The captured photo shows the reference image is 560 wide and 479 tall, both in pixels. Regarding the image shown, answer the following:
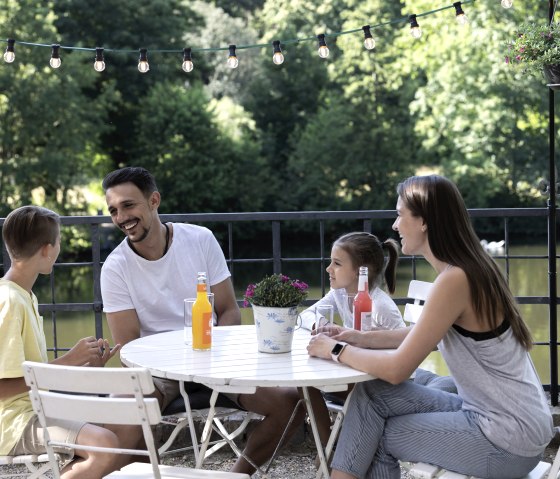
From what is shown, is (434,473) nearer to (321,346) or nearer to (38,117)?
(321,346)

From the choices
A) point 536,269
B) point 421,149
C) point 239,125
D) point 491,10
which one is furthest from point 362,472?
point 239,125

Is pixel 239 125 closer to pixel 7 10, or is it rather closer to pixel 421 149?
pixel 421 149

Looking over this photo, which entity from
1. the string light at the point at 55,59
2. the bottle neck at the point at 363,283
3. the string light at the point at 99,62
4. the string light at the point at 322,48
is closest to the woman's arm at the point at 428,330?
the bottle neck at the point at 363,283

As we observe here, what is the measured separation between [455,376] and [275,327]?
20.9 inches

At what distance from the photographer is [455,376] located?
8.10 ft

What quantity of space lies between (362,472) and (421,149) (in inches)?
760

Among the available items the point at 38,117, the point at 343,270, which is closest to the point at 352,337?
the point at 343,270

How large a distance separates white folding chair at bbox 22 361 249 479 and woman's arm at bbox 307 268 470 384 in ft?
1.50

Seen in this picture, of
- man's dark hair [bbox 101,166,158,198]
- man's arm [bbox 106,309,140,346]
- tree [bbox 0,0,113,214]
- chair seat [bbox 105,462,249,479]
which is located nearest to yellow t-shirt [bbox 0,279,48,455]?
chair seat [bbox 105,462,249,479]

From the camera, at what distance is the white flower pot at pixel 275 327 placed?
2.61 metres

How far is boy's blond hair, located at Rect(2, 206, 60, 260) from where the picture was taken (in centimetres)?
268

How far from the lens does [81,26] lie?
22469 millimetres

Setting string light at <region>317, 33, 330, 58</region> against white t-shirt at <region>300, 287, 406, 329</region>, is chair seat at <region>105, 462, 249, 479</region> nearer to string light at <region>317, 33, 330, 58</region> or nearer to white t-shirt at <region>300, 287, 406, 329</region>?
white t-shirt at <region>300, 287, 406, 329</region>

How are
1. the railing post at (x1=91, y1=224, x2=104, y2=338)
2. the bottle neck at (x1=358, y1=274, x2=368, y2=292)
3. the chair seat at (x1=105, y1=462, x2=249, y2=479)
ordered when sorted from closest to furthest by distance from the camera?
the chair seat at (x1=105, y1=462, x2=249, y2=479) < the bottle neck at (x1=358, y1=274, x2=368, y2=292) < the railing post at (x1=91, y1=224, x2=104, y2=338)
